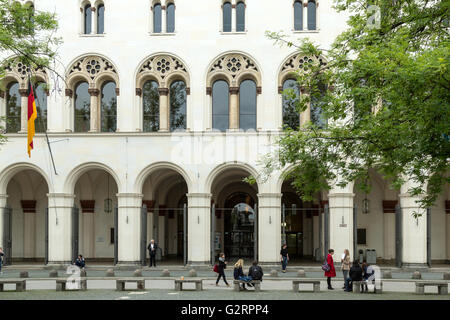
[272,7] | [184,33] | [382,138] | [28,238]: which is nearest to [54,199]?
[28,238]

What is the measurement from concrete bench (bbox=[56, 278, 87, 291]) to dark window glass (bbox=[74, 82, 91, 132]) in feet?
38.7

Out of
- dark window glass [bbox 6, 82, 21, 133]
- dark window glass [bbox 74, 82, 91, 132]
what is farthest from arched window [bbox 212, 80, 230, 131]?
dark window glass [bbox 6, 82, 21, 133]

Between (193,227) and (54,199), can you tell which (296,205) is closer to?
(193,227)

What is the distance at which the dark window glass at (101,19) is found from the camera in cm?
3069

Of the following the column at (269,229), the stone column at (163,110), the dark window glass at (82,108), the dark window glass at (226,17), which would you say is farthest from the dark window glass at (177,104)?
the column at (269,229)

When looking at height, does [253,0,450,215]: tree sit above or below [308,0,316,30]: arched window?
below

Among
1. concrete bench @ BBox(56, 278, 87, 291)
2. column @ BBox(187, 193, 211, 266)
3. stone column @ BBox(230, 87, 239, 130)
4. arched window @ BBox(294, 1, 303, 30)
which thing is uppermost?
arched window @ BBox(294, 1, 303, 30)

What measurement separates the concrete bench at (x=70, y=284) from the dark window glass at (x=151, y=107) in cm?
1144

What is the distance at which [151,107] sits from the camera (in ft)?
99.2

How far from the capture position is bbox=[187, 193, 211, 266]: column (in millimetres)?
29188

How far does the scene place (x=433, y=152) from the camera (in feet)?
43.8

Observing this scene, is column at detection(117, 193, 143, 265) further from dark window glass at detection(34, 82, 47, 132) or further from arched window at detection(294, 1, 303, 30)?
arched window at detection(294, 1, 303, 30)

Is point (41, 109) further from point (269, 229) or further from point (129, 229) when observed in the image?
point (269, 229)

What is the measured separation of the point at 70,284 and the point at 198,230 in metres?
9.75
